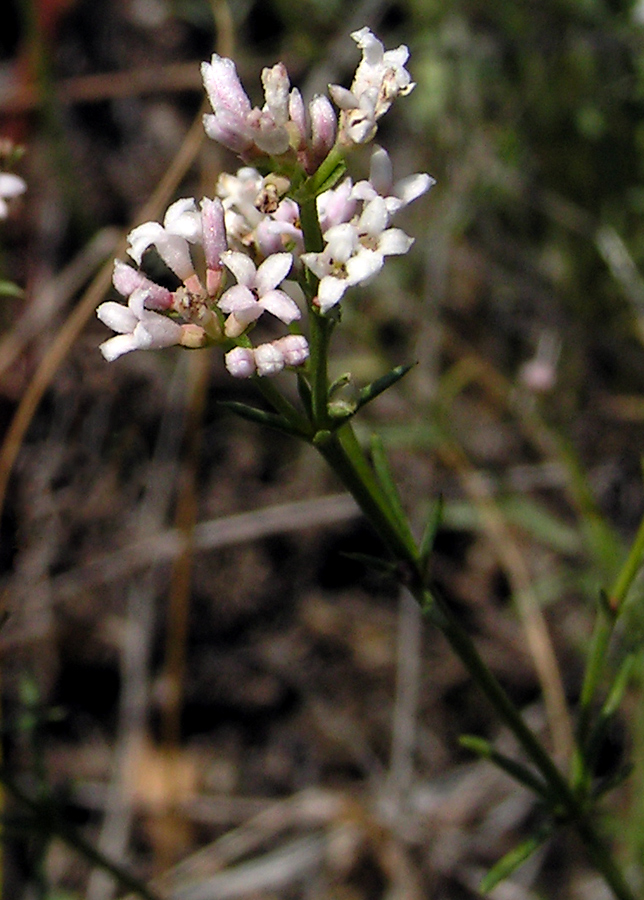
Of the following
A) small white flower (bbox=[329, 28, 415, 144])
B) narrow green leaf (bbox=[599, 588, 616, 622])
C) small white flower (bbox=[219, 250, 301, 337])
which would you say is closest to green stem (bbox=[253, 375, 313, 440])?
small white flower (bbox=[219, 250, 301, 337])

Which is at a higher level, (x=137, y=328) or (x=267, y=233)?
(x=267, y=233)

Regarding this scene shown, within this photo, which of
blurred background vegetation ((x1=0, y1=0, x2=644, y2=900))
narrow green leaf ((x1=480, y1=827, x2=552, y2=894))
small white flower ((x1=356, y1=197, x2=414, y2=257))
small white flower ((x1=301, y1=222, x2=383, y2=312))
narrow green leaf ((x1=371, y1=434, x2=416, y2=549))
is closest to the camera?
small white flower ((x1=301, y1=222, x2=383, y2=312))

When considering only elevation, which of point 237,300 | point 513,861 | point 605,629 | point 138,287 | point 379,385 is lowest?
point 513,861

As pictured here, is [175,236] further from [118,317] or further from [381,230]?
[381,230]

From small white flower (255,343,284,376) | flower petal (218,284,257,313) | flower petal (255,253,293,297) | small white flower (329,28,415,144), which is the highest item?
small white flower (329,28,415,144)

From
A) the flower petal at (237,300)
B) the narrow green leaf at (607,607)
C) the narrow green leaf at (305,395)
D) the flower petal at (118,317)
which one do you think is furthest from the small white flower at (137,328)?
the narrow green leaf at (607,607)

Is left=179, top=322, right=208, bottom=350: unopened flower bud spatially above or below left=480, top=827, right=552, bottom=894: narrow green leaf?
above

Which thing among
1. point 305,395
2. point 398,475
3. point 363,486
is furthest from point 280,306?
point 398,475

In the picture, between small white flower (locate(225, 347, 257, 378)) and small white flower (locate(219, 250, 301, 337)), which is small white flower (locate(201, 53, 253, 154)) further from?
small white flower (locate(225, 347, 257, 378))

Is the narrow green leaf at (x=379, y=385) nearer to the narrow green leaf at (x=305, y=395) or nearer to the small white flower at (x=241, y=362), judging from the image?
the narrow green leaf at (x=305, y=395)

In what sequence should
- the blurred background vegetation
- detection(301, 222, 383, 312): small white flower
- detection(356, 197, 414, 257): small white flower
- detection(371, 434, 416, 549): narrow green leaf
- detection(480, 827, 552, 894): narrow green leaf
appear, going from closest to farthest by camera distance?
detection(301, 222, 383, 312): small white flower
detection(356, 197, 414, 257): small white flower
detection(371, 434, 416, 549): narrow green leaf
detection(480, 827, 552, 894): narrow green leaf
the blurred background vegetation
